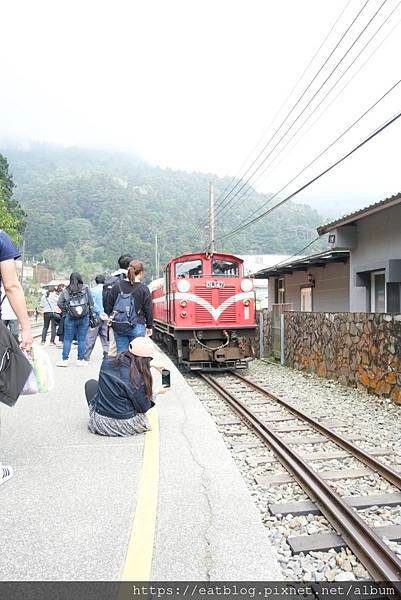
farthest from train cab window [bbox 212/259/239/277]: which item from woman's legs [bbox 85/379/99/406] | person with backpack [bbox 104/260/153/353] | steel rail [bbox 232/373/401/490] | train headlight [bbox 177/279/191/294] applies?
woman's legs [bbox 85/379/99/406]

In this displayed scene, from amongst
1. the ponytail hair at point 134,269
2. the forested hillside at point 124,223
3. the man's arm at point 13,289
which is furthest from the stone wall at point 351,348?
the forested hillside at point 124,223

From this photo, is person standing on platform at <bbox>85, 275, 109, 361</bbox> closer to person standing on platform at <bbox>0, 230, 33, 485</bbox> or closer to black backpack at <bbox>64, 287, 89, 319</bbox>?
black backpack at <bbox>64, 287, 89, 319</bbox>

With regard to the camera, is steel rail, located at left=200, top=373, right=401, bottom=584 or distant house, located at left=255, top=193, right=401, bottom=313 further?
distant house, located at left=255, top=193, right=401, bottom=313

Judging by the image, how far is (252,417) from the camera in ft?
23.7

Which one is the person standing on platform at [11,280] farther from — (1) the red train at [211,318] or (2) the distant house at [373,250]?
(2) the distant house at [373,250]

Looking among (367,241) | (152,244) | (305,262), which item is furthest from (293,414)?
(152,244)

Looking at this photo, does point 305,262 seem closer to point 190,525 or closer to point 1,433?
point 1,433

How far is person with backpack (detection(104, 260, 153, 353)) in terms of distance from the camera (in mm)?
6711

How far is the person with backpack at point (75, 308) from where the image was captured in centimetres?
895

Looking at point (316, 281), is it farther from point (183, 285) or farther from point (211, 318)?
point (183, 285)

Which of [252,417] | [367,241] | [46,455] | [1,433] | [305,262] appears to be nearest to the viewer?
[46,455]

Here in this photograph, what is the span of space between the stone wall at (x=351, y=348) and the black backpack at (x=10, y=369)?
644cm

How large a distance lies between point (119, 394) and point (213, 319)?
22.5 feet

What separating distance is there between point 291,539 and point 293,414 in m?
4.32
